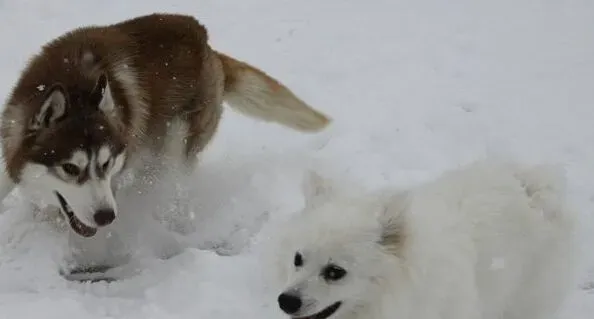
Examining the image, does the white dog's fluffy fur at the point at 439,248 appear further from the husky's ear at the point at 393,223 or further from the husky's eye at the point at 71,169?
the husky's eye at the point at 71,169

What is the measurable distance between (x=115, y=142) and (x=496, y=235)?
8.30 feet

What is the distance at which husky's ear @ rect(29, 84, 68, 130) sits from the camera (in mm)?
4629

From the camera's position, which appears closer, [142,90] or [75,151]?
[75,151]

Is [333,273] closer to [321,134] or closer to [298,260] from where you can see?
[298,260]

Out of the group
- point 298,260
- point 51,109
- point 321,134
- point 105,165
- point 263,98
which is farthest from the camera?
point 321,134

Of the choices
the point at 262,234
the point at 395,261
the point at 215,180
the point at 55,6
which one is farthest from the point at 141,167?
the point at 55,6

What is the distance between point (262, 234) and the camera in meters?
5.58

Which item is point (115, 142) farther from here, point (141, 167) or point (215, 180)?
point (215, 180)

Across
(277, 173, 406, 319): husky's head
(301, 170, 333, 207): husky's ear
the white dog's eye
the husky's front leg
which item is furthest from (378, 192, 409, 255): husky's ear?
the husky's front leg

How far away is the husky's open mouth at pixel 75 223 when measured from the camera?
5.05 meters

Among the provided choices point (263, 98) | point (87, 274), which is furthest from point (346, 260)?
point (263, 98)

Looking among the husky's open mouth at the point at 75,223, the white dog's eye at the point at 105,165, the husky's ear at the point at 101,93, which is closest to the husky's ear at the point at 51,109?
the husky's ear at the point at 101,93

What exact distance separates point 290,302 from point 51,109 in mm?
2118

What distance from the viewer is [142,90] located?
5.71m
